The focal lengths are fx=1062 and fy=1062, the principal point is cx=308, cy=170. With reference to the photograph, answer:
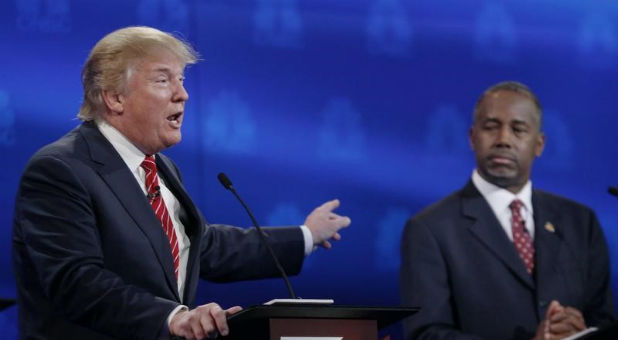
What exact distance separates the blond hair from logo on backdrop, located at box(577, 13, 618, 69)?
200 centimetres

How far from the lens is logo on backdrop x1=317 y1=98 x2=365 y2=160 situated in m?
4.25

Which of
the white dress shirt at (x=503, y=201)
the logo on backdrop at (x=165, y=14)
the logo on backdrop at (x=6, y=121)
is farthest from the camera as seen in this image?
the logo on backdrop at (x=165, y=14)

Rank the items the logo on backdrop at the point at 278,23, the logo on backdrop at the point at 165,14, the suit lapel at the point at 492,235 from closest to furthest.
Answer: the suit lapel at the point at 492,235 → the logo on backdrop at the point at 165,14 → the logo on backdrop at the point at 278,23

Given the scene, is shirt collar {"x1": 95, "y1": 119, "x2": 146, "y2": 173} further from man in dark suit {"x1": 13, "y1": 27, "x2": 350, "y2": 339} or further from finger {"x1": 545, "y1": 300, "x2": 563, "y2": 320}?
finger {"x1": 545, "y1": 300, "x2": 563, "y2": 320}

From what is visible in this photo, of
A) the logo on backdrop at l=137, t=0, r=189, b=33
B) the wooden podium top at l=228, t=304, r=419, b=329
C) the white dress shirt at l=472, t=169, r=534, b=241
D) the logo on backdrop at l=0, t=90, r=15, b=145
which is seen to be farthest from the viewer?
the logo on backdrop at l=137, t=0, r=189, b=33

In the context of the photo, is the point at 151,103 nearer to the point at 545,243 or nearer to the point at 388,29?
the point at 388,29

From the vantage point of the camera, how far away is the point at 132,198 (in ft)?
10.2

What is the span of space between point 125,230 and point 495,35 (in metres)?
2.03

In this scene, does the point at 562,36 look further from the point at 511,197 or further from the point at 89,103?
the point at 89,103

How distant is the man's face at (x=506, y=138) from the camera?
3.74 metres

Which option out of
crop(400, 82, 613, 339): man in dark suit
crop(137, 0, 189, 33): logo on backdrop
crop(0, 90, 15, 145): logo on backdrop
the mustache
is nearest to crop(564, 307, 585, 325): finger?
crop(400, 82, 613, 339): man in dark suit

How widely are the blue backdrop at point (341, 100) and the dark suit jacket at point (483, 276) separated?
65 cm

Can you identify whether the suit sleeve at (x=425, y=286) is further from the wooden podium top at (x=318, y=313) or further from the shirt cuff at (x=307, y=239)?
the wooden podium top at (x=318, y=313)

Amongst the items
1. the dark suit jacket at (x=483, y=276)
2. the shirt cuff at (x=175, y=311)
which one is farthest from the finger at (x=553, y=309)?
the shirt cuff at (x=175, y=311)
